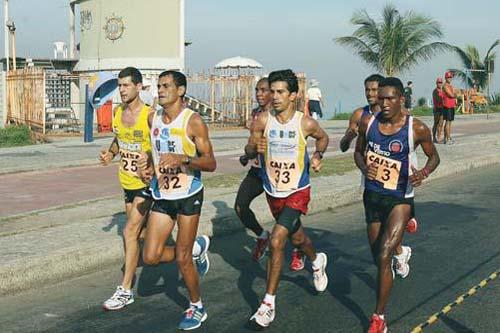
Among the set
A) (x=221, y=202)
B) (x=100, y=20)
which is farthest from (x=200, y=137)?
(x=100, y=20)

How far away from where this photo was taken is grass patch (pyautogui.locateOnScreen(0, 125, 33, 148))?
22136 millimetres

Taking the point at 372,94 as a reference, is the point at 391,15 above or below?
above

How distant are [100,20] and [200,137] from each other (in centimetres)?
3010

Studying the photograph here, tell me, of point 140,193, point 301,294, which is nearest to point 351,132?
point 301,294

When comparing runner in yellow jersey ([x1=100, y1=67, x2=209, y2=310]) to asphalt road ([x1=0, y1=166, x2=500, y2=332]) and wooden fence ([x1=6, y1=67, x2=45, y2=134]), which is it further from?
wooden fence ([x1=6, y1=67, x2=45, y2=134])

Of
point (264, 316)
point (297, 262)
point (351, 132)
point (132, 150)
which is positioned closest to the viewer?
point (264, 316)

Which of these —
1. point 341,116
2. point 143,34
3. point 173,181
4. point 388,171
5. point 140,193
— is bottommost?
point 341,116

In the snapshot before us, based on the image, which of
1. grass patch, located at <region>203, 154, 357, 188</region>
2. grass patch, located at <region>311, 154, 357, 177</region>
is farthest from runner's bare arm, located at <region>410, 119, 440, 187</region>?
grass patch, located at <region>311, 154, 357, 177</region>

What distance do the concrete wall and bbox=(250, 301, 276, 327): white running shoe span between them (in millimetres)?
28345

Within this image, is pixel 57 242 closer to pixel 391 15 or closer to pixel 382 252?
pixel 382 252

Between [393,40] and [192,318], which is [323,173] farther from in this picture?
[393,40]

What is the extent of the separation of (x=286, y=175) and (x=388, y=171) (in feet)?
2.69

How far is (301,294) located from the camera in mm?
6832

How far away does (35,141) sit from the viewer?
77.3ft
